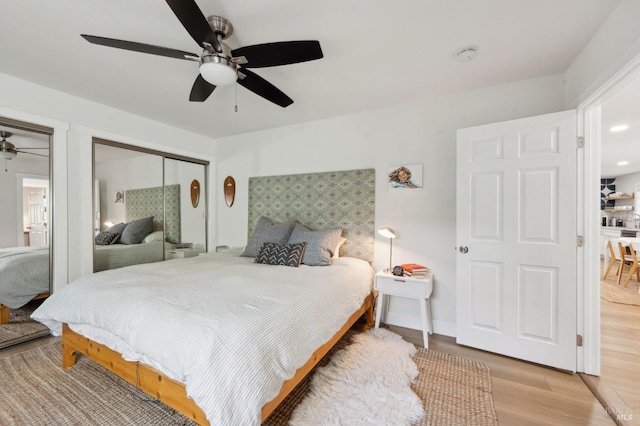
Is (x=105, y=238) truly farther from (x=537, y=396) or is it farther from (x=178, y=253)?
(x=537, y=396)

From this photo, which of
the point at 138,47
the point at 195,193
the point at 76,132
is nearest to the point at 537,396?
the point at 138,47

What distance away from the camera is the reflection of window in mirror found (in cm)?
235

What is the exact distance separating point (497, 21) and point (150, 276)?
2974 mm

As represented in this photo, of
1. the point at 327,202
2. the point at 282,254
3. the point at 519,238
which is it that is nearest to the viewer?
the point at 519,238

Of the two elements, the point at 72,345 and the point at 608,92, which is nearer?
the point at 608,92

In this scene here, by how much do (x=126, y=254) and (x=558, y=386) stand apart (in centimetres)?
429

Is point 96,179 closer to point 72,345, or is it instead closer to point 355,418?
point 72,345

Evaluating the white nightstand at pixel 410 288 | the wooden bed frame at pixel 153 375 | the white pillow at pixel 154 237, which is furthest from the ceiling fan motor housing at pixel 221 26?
the white pillow at pixel 154 237

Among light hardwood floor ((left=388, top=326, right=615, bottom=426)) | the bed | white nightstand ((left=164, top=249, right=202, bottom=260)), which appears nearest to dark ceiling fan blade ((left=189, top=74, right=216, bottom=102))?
the bed

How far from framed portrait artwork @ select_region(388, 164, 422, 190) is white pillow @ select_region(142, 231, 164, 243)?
10.1 ft

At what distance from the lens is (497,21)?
1603 millimetres

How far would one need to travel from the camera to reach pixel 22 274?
2439 mm

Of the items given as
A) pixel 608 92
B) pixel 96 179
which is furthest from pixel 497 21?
pixel 96 179

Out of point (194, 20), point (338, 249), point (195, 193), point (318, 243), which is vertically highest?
point (194, 20)
